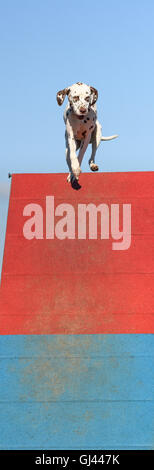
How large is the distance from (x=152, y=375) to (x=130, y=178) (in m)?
5.73

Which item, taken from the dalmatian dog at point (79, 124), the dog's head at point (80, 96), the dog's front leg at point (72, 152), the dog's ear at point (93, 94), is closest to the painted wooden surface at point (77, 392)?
the dog's front leg at point (72, 152)

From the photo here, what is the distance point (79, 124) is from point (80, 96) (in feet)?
3.51

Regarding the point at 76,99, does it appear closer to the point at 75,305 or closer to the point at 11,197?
the point at 11,197

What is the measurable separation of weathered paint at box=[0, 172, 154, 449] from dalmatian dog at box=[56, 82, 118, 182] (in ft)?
2.85

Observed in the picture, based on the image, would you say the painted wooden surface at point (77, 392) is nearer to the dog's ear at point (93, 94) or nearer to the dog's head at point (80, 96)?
the dog's head at point (80, 96)

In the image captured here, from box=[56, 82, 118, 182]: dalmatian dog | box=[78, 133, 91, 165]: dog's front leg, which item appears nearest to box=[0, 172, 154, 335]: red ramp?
box=[78, 133, 91, 165]: dog's front leg

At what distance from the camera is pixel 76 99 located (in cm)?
2020

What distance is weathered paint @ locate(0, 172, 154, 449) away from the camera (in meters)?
19.5

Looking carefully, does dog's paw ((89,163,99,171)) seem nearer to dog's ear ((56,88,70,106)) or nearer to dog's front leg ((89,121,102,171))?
dog's front leg ((89,121,102,171))

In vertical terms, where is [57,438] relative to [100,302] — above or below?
below

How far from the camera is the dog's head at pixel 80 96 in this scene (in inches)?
793
